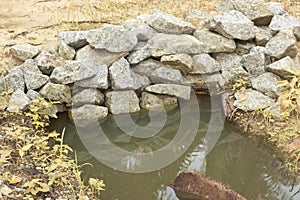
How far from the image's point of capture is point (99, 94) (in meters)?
4.86

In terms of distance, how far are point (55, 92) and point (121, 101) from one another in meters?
0.74

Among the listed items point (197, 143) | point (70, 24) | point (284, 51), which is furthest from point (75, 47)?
point (284, 51)

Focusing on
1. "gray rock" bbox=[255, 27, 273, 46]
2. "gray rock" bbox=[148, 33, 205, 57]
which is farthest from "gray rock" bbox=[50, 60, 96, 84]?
"gray rock" bbox=[255, 27, 273, 46]

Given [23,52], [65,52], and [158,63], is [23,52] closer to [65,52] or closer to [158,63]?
[65,52]

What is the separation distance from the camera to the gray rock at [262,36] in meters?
5.24

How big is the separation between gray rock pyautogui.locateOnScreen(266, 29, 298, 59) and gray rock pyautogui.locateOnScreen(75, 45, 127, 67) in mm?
1740

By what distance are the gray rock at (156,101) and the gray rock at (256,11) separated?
1.46 metres

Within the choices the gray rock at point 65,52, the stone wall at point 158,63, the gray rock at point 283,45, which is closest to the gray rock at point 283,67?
the stone wall at point 158,63

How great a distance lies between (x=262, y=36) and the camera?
5.26 meters

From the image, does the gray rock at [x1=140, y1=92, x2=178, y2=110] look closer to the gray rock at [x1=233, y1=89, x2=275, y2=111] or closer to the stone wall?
the stone wall

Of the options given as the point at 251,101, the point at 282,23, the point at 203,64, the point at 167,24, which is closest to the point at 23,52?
the point at 167,24

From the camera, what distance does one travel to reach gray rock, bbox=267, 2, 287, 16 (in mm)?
5465

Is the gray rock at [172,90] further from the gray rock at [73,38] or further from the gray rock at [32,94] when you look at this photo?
the gray rock at [32,94]

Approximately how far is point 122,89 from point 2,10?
212 cm
